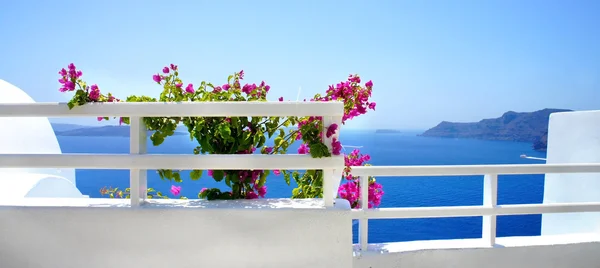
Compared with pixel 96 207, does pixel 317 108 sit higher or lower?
higher

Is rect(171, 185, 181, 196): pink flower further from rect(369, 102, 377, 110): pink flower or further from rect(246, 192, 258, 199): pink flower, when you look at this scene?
rect(369, 102, 377, 110): pink flower

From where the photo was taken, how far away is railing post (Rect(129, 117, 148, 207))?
2.11 meters

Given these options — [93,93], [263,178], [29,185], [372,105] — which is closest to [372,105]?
[372,105]

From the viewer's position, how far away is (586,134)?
4.88 meters

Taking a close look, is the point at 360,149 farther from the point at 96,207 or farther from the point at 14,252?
the point at 14,252

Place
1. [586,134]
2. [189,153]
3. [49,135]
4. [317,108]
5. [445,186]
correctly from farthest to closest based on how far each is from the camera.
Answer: [445,186] < [49,135] < [586,134] < [189,153] < [317,108]

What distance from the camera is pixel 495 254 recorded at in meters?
2.94

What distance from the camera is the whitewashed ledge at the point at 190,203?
2.14m

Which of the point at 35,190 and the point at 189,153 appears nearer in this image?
the point at 189,153

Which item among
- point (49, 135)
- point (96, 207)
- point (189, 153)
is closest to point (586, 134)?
point (189, 153)

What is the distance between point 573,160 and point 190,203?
180 inches

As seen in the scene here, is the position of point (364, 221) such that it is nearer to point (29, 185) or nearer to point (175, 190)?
point (175, 190)

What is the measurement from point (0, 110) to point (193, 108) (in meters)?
0.90

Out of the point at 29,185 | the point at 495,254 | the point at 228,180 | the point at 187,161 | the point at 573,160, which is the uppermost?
the point at 187,161
